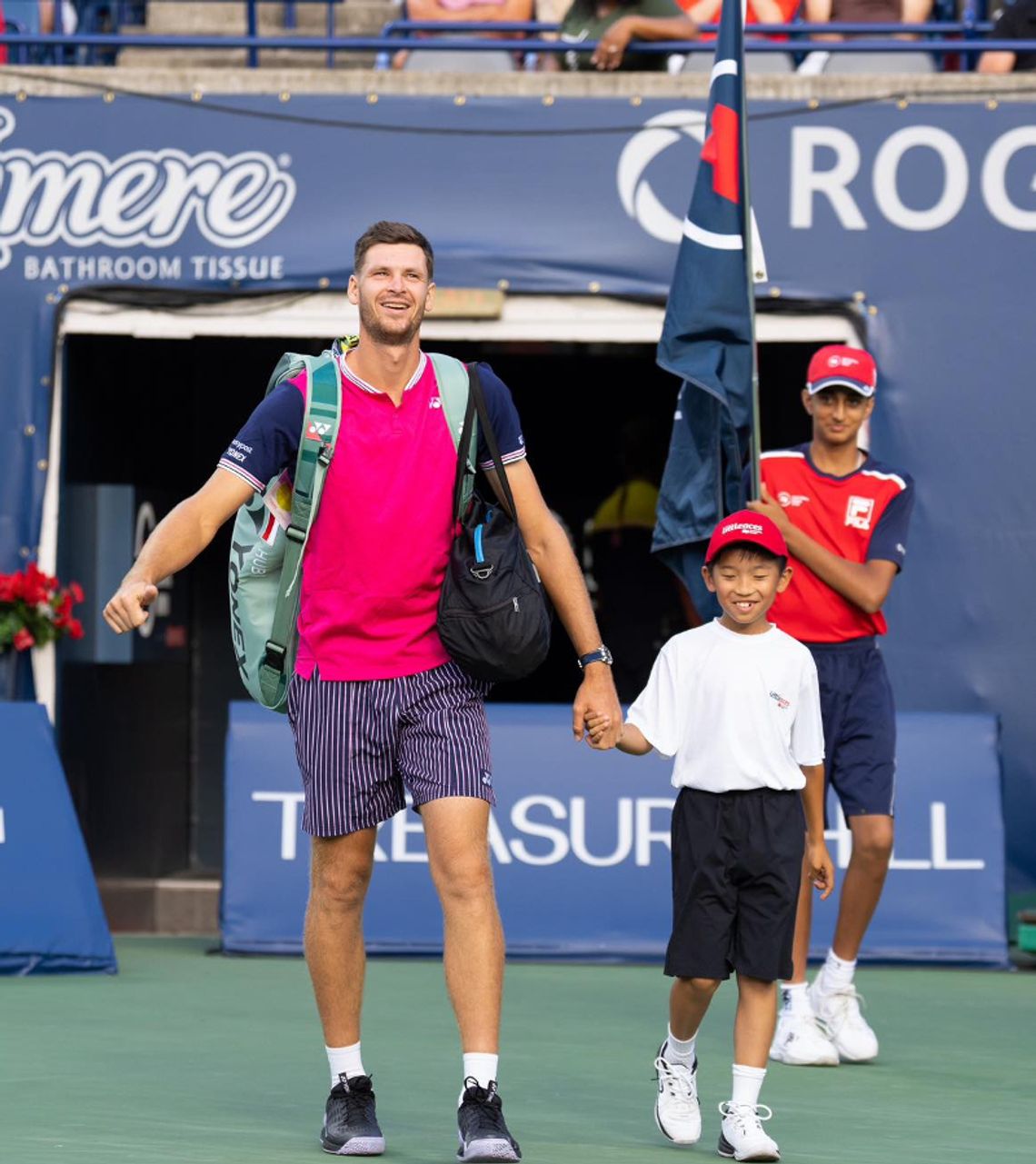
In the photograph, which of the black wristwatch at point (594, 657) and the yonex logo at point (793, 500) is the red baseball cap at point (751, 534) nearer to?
the black wristwatch at point (594, 657)

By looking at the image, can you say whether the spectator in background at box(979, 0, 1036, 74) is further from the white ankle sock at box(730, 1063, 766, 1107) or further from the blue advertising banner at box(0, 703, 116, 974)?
the white ankle sock at box(730, 1063, 766, 1107)

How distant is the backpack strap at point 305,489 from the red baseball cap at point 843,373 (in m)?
2.08

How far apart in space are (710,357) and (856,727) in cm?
126

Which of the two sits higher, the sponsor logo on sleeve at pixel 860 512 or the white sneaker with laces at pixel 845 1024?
the sponsor logo on sleeve at pixel 860 512

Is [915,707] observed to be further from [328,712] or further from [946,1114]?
[328,712]

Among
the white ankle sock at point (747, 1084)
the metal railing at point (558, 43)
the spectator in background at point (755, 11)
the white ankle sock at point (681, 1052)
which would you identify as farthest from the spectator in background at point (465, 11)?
the white ankle sock at point (747, 1084)

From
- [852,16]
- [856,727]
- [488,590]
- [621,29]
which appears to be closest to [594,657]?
[488,590]

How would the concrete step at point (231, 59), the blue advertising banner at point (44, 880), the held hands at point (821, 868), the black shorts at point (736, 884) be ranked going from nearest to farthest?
the black shorts at point (736, 884) → the held hands at point (821, 868) → the blue advertising banner at point (44, 880) → the concrete step at point (231, 59)

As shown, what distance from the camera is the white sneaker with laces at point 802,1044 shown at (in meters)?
6.81

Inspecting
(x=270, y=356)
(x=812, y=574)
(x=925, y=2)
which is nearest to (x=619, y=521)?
(x=270, y=356)

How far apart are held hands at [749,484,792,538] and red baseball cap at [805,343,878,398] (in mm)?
383

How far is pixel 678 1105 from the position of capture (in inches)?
216

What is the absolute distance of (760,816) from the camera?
18.4 ft

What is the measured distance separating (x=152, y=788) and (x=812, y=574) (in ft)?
20.0
